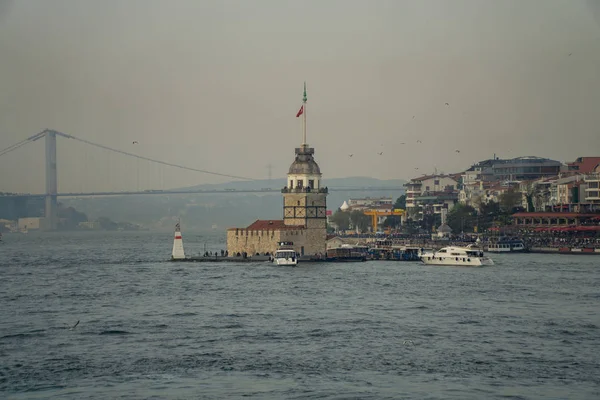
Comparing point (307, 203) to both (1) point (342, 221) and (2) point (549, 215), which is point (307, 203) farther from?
(1) point (342, 221)

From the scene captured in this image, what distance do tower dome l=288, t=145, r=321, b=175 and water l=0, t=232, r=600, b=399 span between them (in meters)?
12.8

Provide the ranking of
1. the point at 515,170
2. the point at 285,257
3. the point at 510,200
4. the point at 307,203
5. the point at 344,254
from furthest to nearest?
1. the point at 515,170
2. the point at 510,200
3. the point at 344,254
4. the point at 307,203
5. the point at 285,257

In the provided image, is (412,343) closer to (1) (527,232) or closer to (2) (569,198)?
(1) (527,232)

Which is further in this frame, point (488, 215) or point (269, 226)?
point (488, 215)

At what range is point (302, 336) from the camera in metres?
44.4

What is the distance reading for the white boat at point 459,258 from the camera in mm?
83188

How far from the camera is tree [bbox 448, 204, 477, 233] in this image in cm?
13025

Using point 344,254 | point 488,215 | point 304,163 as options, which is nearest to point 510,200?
point 488,215

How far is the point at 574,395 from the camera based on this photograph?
33.8 meters

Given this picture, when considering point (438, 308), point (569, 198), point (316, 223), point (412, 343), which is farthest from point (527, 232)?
point (412, 343)

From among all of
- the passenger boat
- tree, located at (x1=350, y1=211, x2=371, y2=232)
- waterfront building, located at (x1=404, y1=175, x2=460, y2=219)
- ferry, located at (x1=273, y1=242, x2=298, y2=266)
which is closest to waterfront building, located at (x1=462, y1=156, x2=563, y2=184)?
waterfront building, located at (x1=404, y1=175, x2=460, y2=219)

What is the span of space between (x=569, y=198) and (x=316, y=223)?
164ft

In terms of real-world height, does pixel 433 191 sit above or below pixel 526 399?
above

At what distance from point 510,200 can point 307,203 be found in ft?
173
